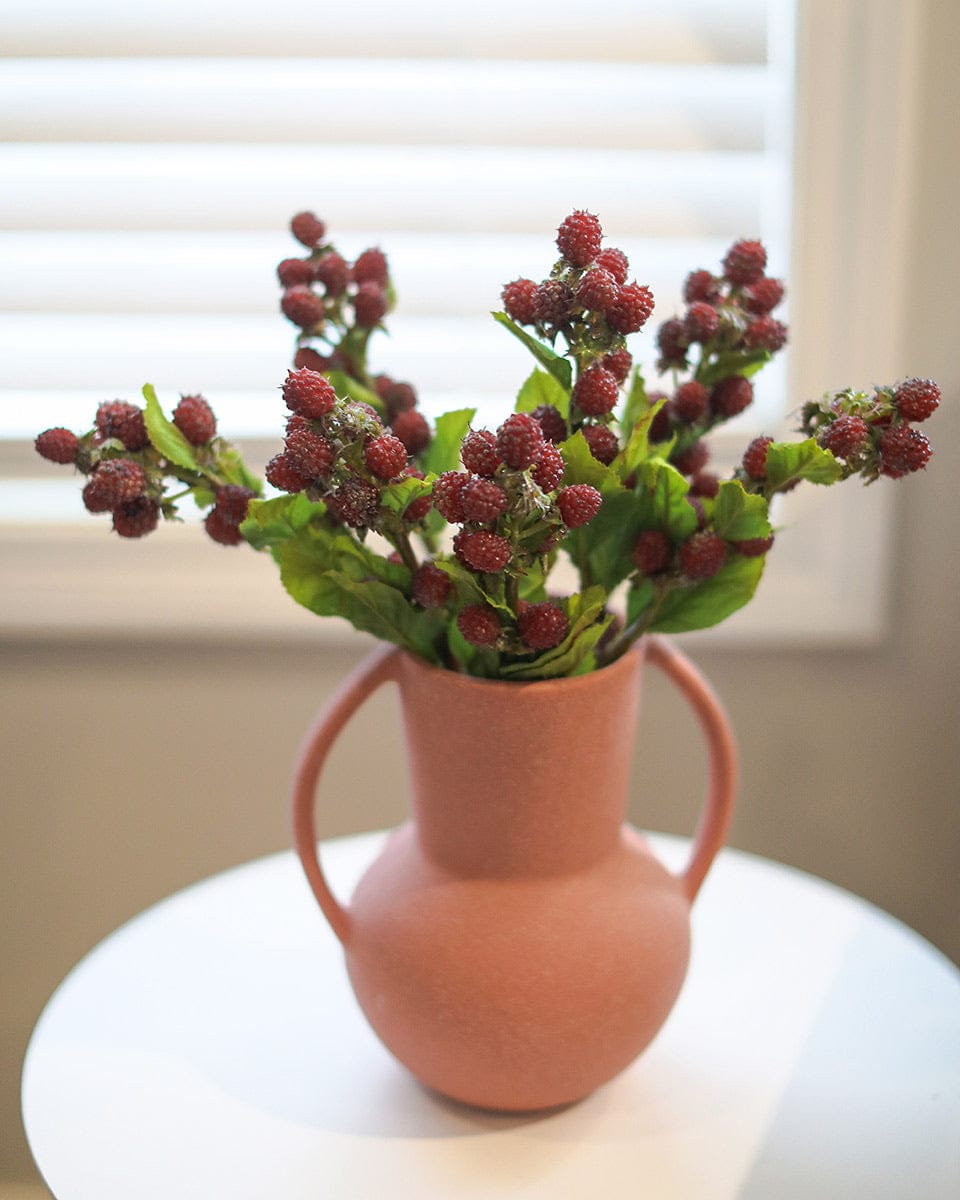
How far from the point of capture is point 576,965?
1.95 feet

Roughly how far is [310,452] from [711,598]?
232mm

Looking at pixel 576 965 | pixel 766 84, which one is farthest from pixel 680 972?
pixel 766 84

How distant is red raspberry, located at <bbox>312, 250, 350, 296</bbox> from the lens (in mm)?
620

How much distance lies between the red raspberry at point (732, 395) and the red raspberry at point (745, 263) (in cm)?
5

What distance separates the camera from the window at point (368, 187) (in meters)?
1.04

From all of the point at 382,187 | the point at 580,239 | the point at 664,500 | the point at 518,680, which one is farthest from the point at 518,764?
the point at 382,187

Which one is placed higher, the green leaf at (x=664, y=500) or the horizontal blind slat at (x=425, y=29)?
the horizontal blind slat at (x=425, y=29)

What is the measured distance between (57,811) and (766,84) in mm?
933

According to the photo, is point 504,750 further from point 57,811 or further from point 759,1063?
point 57,811

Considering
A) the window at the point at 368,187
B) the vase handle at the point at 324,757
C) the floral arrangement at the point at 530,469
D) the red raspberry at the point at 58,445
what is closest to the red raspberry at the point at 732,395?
the floral arrangement at the point at 530,469

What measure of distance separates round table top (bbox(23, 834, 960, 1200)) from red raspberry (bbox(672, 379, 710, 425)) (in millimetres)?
350

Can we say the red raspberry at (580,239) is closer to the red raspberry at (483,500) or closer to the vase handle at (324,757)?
the red raspberry at (483,500)

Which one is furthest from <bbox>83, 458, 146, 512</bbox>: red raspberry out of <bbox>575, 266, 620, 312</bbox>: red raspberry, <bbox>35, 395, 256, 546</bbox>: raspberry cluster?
<bbox>575, 266, 620, 312</bbox>: red raspberry

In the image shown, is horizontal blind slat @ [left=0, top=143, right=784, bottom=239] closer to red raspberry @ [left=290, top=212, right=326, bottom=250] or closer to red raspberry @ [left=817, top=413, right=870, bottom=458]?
red raspberry @ [left=290, top=212, right=326, bottom=250]
